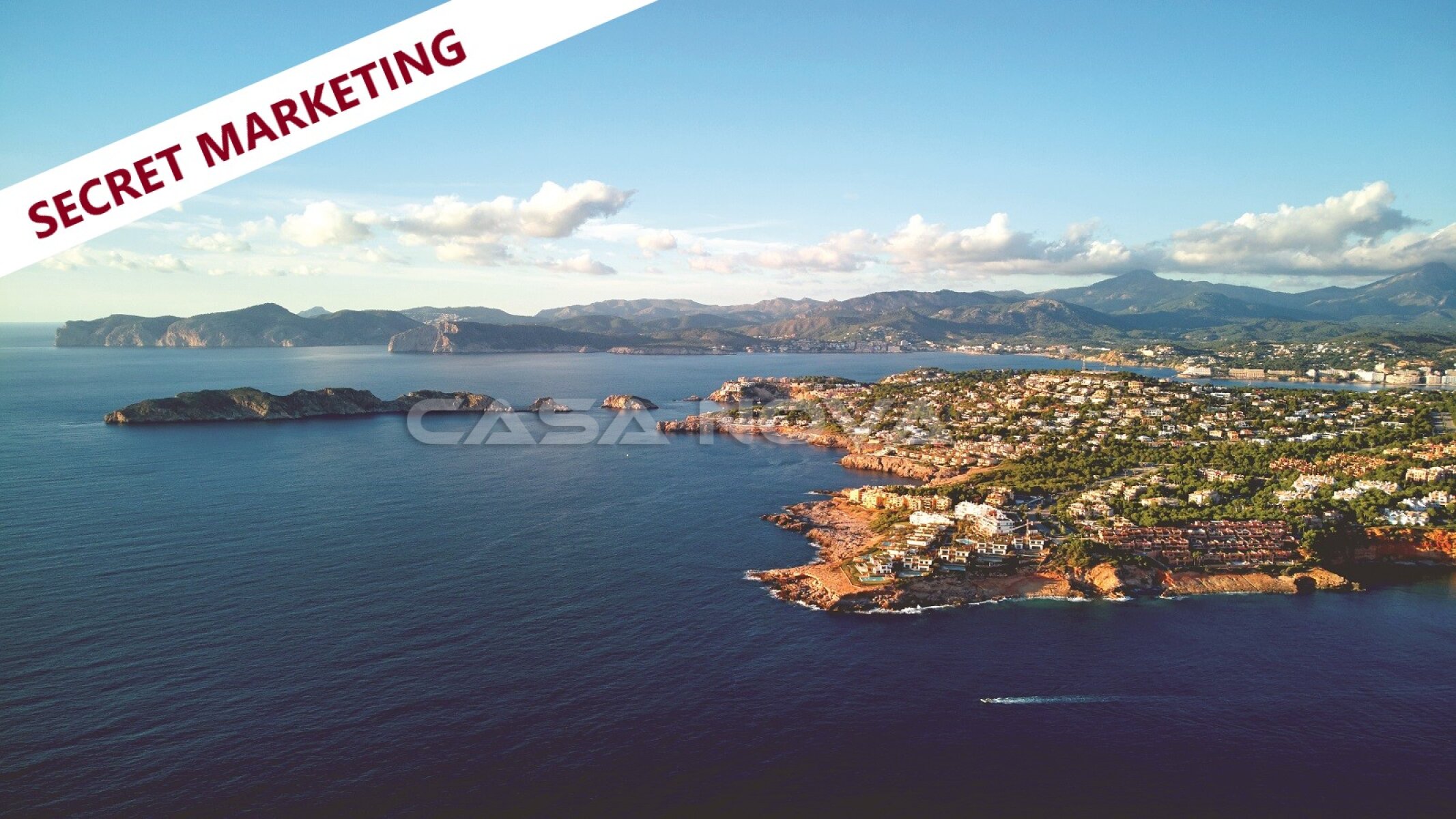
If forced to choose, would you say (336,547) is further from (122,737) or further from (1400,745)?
(1400,745)

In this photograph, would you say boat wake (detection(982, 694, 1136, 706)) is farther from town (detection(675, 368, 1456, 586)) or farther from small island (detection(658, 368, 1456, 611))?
town (detection(675, 368, 1456, 586))

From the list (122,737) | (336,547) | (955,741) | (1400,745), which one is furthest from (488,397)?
(1400,745)

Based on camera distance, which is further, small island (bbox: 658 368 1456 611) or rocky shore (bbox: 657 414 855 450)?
A: rocky shore (bbox: 657 414 855 450)

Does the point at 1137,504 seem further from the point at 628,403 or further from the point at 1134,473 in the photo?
the point at 628,403

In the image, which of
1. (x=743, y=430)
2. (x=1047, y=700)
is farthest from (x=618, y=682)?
(x=743, y=430)

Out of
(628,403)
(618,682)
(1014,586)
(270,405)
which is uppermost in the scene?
A: (270,405)

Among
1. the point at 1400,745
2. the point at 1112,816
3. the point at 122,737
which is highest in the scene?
the point at 122,737

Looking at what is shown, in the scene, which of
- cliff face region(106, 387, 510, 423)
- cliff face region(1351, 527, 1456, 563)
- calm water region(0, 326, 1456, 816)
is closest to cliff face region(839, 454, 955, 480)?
calm water region(0, 326, 1456, 816)
